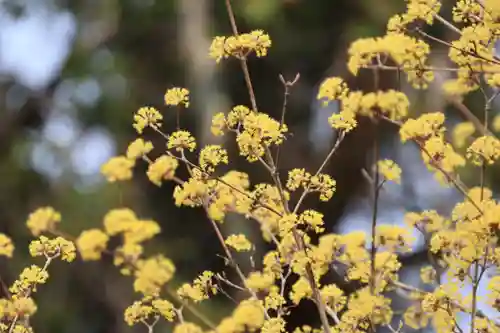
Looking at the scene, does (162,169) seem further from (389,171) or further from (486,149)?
(486,149)

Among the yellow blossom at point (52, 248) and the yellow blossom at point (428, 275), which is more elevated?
the yellow blossom at point (52, 248)

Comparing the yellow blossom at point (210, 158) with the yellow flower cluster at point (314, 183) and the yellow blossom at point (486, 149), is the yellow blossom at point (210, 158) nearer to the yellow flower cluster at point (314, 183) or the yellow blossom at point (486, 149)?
the yellow flower cluster at point (314, 183)

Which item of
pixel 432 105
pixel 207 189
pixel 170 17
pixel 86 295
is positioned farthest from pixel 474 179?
pixel 207 189

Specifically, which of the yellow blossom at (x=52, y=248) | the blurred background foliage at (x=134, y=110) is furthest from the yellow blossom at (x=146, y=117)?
the blurred background foliage at (x=134, y=110)

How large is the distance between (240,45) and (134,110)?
208 cm

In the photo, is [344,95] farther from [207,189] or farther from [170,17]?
[170,17]

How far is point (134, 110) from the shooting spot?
2791mm

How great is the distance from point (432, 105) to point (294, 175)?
192cm

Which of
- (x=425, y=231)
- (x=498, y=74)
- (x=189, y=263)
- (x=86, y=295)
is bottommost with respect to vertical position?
(x=86, y=295)

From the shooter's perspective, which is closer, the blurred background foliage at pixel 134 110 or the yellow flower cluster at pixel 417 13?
the yellow flower cluster at pixel 417 13

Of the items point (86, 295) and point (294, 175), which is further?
point (86, 295)

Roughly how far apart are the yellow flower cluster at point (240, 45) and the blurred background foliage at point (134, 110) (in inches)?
69.0

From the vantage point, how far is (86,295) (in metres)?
2.93

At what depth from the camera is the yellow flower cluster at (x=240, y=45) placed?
0.75 meters
